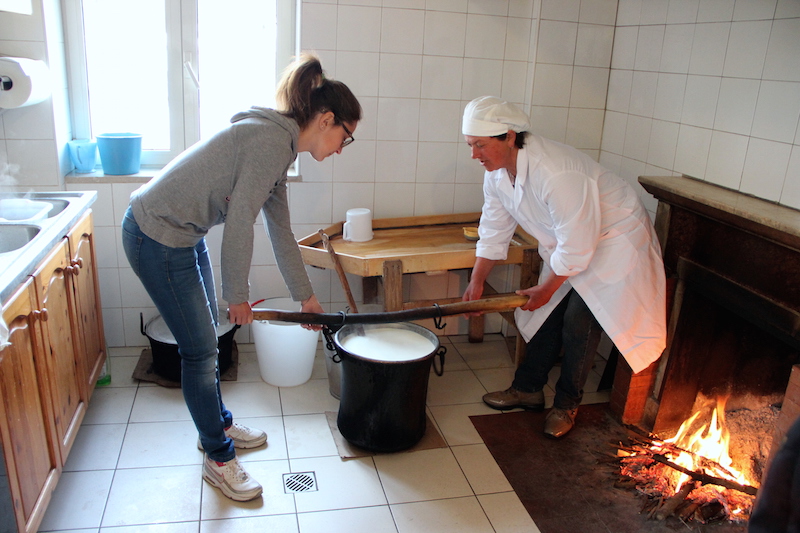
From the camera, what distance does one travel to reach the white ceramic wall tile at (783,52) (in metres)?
2.08

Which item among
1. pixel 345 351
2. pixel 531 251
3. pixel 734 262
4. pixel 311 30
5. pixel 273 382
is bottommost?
pixel 273 382

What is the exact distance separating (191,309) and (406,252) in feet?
3.41

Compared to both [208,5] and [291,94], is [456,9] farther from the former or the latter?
[291,94]

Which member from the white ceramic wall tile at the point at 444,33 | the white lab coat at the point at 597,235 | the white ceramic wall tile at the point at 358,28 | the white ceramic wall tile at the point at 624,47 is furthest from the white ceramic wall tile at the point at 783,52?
the white ceramic wall tile at the point at 358,28

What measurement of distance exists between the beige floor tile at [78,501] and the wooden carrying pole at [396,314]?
0.78 m

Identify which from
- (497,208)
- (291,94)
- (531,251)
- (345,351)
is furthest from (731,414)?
(291,94)

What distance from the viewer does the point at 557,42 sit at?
306 centimetres

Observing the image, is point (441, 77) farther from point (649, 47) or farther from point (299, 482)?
point (299, 482)

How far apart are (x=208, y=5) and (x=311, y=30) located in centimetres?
48

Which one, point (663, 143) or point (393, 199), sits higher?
point (663, 143)

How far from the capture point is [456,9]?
9.70 feet

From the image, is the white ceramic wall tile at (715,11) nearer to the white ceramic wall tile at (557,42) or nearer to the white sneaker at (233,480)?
the white ceramic wall tile at (557,42)

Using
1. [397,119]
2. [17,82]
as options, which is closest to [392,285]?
[397,119]

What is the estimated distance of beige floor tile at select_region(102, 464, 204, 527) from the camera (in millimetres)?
1991
